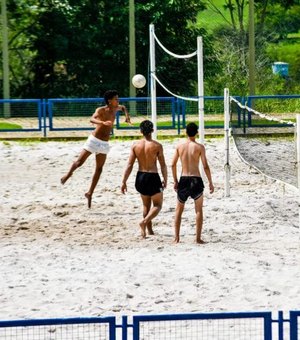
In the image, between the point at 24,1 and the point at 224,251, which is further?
the point at 24,1

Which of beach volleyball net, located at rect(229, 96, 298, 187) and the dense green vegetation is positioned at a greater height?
the dense green vegetation

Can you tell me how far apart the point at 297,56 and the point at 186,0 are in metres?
16.3

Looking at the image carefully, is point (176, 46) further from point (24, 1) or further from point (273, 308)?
point (273, 308)

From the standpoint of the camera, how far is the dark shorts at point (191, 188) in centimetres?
1391

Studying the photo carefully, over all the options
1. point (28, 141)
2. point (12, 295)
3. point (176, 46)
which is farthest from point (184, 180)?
point (176, 46)

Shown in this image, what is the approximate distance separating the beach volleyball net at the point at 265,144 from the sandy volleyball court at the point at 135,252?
0.51m

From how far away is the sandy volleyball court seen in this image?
11547 mm

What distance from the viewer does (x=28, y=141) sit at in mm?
23938

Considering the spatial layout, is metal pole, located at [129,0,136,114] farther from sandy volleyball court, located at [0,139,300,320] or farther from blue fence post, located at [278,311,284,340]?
blue fence post, located at [278,311,284,340]

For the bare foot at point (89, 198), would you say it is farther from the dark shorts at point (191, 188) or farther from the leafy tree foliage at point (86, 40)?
the leafy tree foliage at point (86, 40)

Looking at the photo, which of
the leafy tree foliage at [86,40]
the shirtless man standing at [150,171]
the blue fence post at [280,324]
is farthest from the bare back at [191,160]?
the leafy tree foliage at [86,40]

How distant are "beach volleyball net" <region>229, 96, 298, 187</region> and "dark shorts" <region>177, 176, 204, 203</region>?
198 inches

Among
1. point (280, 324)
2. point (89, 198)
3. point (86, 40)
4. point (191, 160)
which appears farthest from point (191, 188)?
point (86, 40)

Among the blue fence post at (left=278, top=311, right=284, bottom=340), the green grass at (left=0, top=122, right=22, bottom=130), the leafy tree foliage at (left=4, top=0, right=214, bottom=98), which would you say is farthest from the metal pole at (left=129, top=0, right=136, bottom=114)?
the blue fence post at (left=278, top=311, right=284, bottom=340)
